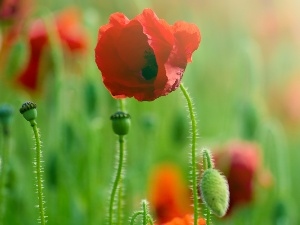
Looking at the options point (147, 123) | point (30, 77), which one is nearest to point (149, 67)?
point (147, 123)

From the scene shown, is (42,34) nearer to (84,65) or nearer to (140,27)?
(84,65)

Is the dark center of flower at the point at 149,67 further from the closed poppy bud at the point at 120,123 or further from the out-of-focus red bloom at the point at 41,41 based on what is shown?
the out-of-focus red bloom at the point at 41,41

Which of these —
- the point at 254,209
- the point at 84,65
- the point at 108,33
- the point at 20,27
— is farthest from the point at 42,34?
the point at 108,33

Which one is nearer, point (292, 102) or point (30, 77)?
point (30, 77)

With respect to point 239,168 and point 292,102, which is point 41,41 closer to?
point 239,168

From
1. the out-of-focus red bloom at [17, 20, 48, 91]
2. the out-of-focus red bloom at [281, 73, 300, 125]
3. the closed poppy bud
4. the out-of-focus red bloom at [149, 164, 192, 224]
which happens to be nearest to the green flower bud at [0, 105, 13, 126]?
the closed poppy bud

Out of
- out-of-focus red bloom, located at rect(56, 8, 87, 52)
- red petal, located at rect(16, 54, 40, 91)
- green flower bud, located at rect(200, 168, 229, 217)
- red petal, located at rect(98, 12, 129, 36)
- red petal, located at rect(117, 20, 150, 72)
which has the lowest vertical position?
green flower bud, located at rect(200, 168, 229, 217)

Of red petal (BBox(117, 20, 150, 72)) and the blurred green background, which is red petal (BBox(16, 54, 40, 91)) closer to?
the blurred green background
